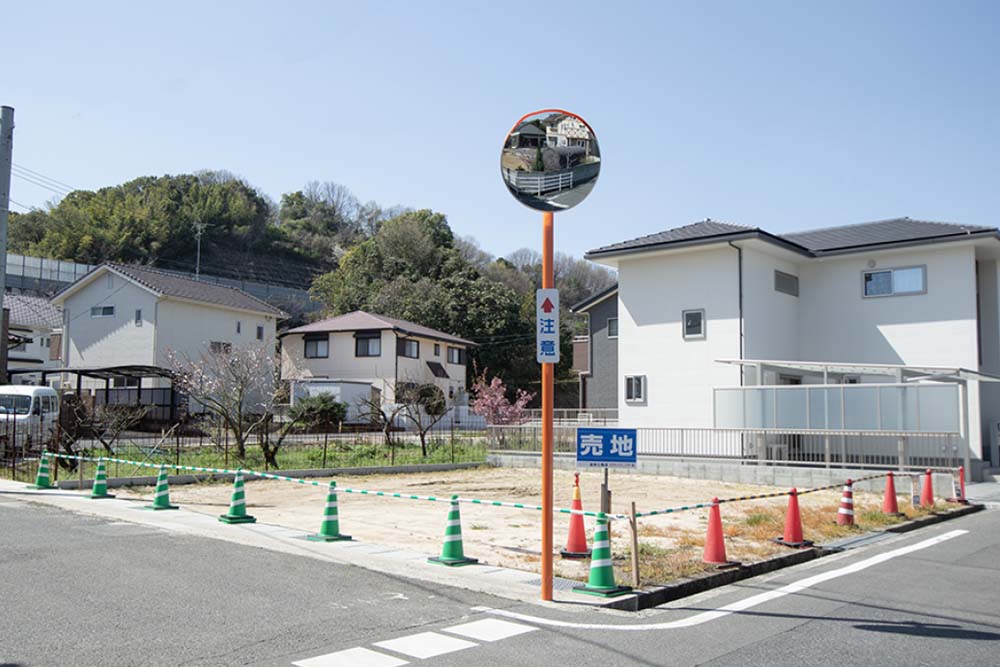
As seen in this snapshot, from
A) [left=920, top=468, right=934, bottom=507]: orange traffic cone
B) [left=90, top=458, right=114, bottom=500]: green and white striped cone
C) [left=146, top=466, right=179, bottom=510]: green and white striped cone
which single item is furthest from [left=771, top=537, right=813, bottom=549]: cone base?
[left=90, top=458, right=114, bottom=500]: green and white striped cone

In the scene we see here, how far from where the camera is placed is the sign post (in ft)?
25.4

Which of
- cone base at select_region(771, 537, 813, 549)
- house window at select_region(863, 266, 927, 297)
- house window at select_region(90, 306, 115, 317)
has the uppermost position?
house window at select_region(90, 306, 115, 317)

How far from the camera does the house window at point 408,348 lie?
46.2 metres

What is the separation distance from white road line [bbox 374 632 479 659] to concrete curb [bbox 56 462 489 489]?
28.1ft

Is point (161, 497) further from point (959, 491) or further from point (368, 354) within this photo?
point (368, 354)

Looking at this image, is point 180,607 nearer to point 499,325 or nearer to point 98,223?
point 499,325

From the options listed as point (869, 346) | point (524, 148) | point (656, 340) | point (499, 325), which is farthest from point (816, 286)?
point (499, 325)

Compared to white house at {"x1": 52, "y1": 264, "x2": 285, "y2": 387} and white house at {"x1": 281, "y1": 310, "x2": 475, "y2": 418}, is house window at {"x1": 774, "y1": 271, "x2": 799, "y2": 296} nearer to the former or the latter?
white house at {"x1": 281, "y1": 310, "x2": 475, "y2": 418}

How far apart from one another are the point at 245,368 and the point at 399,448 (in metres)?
5.89

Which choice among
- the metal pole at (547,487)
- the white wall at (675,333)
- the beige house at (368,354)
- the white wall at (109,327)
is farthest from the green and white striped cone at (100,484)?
the beige house at (368,354)

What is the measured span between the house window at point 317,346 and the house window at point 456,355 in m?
8.09

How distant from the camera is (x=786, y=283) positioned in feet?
87.2

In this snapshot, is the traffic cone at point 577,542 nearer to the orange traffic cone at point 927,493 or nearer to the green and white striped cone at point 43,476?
the orange traffic cone at point 927,493

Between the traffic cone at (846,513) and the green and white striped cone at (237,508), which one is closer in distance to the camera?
the green and white striped cone at (237,508)
